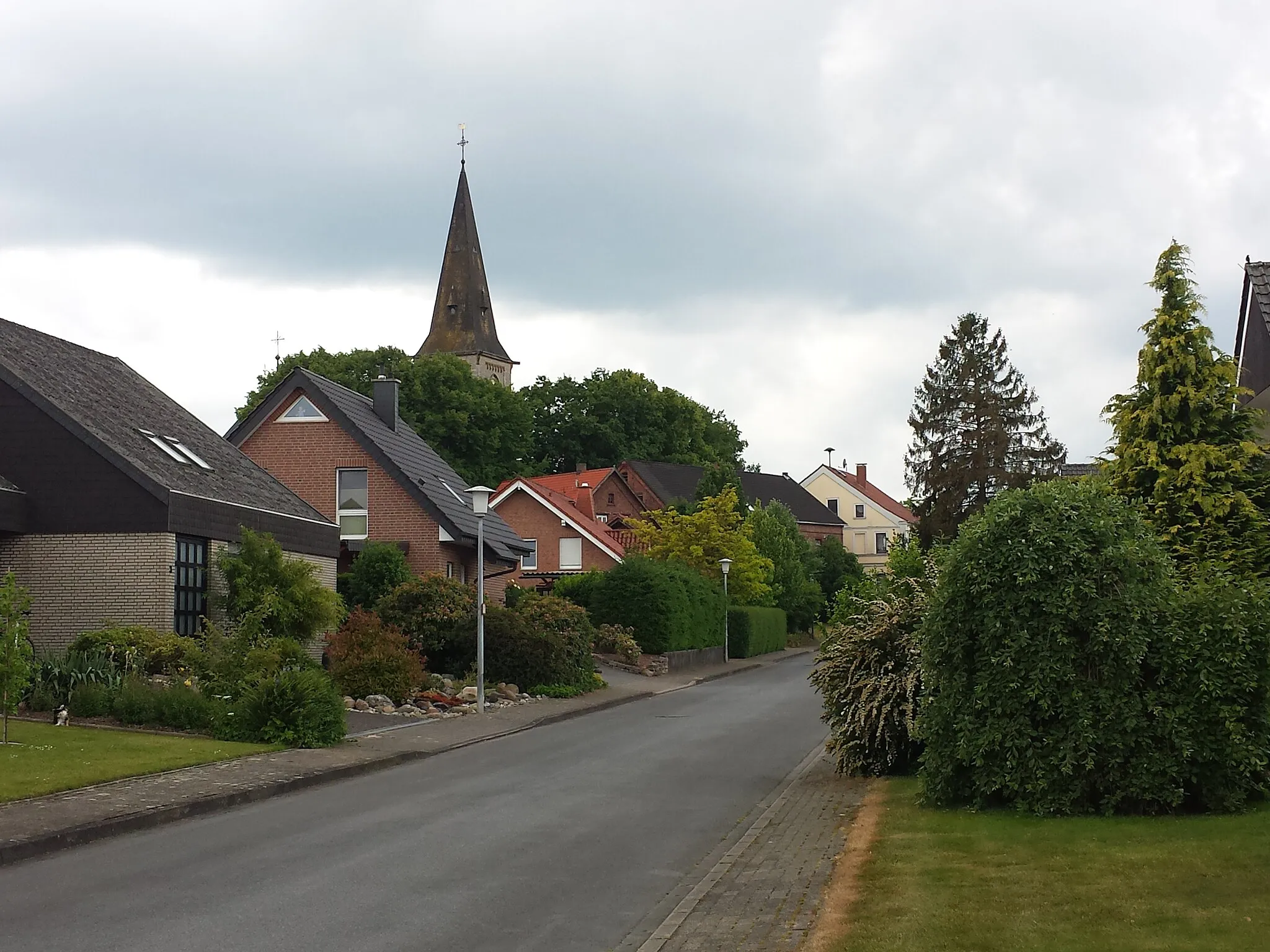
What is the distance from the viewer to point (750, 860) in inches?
400

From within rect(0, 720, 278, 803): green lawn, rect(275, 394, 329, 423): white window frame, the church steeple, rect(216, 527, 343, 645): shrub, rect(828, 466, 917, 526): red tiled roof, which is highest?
the church steeple

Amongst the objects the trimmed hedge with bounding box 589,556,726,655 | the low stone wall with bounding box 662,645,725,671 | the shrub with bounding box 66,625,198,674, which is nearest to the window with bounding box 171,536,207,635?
the shrub with bounding box 66,625,198,674

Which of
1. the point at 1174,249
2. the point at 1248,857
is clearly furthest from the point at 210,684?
the point at 1174,249

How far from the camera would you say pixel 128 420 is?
2702cm

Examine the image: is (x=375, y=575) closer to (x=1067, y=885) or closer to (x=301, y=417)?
(x=301, y=417)

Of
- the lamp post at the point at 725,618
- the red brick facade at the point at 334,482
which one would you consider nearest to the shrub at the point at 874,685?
the red brick facade at the point at 334,482

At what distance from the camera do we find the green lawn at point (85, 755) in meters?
13.4

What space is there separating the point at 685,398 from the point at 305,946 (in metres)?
78.4

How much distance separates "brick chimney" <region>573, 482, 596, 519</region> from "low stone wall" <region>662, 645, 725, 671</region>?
16.2 m

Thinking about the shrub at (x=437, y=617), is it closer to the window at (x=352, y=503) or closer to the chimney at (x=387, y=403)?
the window at (x=352, y=503)

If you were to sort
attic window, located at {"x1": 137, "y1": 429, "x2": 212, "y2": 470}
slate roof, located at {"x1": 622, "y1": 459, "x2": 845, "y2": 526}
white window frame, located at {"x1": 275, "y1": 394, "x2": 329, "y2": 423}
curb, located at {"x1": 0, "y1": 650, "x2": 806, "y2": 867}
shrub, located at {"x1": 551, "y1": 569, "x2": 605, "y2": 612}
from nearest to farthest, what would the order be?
curb, located at {"x1": 0, "y1": 650, "x2": 806, "y2": 867}
attic window, located at {"x1": 137, "y1": 429, "x2": 212, "y2": 470}
white window frame, located at {"x1": 275, "y1": 394, "x2": 329, "y2": 423}
shrub, located at {"x1": 551, "y1": 569, "x2": 605, "y2": 612}
slate roof, located at {"x1": 622, "y1": 459, "x2": 845, "y2": 526}

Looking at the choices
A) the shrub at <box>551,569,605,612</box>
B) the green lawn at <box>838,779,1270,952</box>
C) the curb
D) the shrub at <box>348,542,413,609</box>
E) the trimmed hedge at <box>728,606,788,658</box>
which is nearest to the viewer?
the green lawn at <box>838,779,1270,952</box>

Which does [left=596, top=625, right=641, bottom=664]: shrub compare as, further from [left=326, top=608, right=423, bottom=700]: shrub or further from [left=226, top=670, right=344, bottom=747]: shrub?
[left=226, top=670, right=344, bottom=747]: shrub

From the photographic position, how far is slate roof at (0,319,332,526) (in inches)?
945
